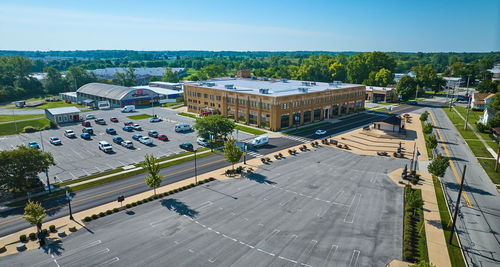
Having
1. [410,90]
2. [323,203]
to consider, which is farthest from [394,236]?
[410,90]

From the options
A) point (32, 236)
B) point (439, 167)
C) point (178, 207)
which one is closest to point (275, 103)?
point (439, 167)

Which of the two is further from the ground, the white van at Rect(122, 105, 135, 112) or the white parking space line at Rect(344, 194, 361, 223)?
the white van at Rect(122, 105, 135, 112)

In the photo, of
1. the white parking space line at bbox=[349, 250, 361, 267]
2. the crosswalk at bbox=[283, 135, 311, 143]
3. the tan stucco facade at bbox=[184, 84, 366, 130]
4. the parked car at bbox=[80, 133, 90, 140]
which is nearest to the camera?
the white parking space line at bbox=[349, 250, 361, 267]

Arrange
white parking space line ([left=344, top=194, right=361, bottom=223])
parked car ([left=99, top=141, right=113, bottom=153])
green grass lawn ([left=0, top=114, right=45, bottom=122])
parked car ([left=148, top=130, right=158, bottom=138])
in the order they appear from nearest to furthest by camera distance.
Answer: white parking space line ([left=344, top=194, right=361, bottom=223]) < parked car ([left=99, top=141, right=113, bottom=153]) < parked car ([left=148, top=130, right=158, bottom=138]) < green grass lawn ([left=0, top=114, right=45, bottom=122])

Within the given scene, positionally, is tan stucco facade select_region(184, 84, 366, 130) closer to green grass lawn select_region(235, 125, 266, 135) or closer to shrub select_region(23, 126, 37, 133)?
green grass lawn select_region(235, 125, 266, 135)

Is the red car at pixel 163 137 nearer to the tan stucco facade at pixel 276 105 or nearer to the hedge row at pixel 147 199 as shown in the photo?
the tan stucco facade at pixel 276 105

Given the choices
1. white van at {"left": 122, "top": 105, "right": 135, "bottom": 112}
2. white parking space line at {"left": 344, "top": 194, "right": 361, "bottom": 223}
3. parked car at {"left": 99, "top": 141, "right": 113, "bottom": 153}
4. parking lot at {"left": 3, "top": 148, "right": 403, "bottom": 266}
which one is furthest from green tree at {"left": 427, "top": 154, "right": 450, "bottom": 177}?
white van at {"left": 122, "top": 105, "right": 135, "bottom": 112}
